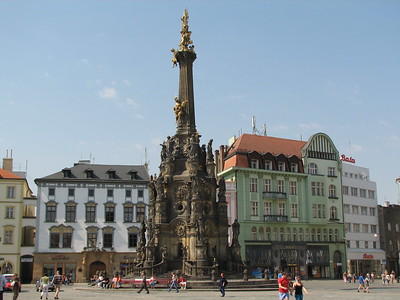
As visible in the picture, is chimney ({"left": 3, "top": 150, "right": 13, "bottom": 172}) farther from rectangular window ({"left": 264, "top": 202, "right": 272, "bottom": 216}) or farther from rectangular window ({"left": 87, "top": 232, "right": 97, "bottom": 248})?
rectangular window ({"left": 264, "top": 202, "right": 272, "bottom": 216})

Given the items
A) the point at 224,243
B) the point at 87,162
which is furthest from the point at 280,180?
the point at 224,243

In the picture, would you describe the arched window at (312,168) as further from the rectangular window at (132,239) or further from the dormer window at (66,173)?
the dormer window at (66,173)

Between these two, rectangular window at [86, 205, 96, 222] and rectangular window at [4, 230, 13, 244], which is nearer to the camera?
rectangular window at [4, 230, 13, 244]

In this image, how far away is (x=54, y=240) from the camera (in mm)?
61094

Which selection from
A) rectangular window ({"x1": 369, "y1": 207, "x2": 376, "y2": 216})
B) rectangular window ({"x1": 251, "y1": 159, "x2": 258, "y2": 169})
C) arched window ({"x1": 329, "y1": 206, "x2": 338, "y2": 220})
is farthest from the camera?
rectangular window ({"x1": 369, "y1": 207, "x2": 376, "y2": 216})

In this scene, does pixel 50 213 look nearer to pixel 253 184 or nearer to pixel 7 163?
pixel 7 163

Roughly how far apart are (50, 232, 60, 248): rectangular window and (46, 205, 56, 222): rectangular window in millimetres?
1638

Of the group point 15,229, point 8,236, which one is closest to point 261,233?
point 15,229

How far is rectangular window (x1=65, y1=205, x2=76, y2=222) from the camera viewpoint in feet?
203

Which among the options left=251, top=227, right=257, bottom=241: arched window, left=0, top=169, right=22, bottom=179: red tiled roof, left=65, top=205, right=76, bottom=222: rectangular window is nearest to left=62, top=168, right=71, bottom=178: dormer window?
left=65, top=205, right=76, bottom=222: rectangular window

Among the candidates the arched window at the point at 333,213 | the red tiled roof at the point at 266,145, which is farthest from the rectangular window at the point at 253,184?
the arched window at the point at 333,213

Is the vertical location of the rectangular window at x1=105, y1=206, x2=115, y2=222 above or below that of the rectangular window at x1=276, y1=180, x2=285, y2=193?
below

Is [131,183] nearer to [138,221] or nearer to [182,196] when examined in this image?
[138,221]

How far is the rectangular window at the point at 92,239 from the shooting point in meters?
61.7
